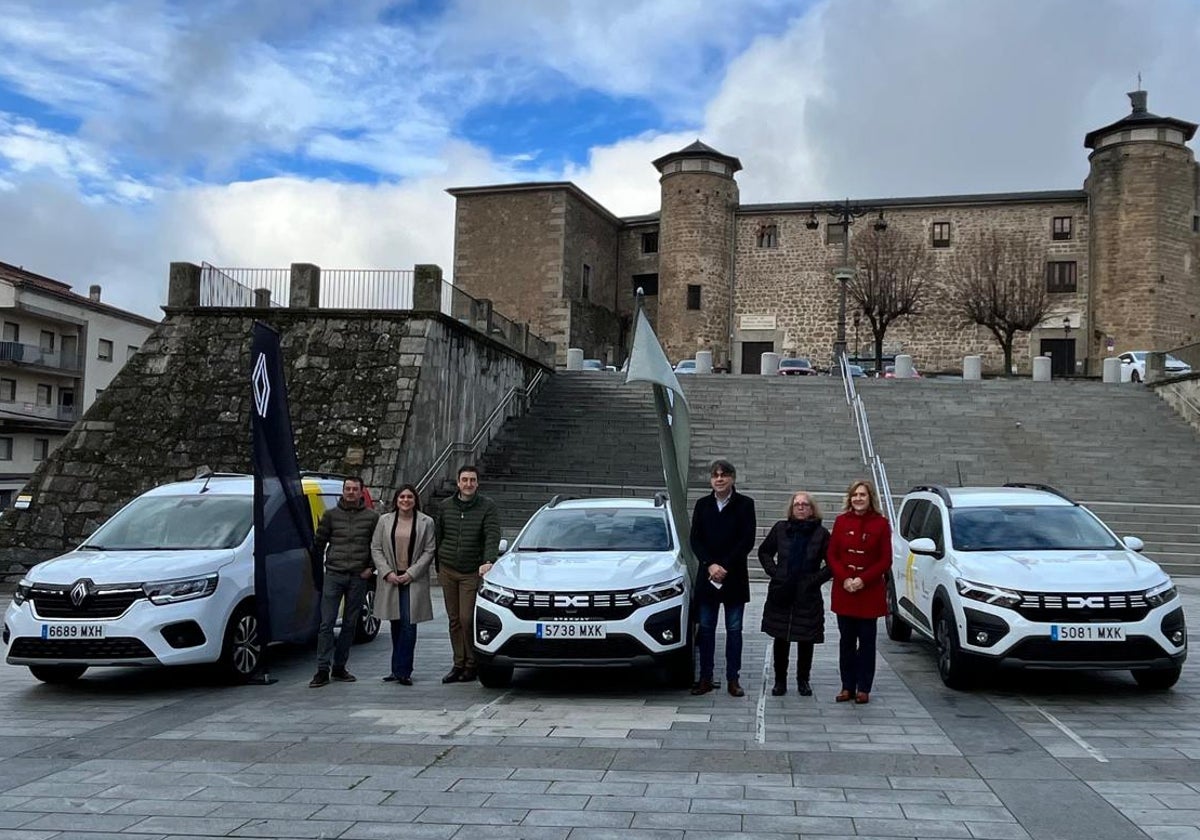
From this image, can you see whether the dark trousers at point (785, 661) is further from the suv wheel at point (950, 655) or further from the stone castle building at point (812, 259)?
the stone castle building at point (812, 259)

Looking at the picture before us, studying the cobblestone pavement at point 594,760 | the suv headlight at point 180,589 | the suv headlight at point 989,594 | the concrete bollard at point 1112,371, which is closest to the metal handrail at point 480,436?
the suv headlight at point 180,589

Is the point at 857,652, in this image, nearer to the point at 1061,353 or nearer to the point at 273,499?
the point at 273,499

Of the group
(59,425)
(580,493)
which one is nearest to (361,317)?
(580,493)

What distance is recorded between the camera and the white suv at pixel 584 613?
7551 mm

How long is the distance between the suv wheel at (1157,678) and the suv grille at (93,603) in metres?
7.76

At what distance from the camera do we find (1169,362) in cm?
2797

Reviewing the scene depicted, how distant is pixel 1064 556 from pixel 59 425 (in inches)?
2088

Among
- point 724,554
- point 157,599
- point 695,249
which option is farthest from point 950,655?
point 695,249

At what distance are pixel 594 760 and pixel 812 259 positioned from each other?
49.8m

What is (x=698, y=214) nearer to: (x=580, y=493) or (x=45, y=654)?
(x=580, y=493)

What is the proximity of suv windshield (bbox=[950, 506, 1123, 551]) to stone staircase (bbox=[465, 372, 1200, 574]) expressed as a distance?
31.4ft

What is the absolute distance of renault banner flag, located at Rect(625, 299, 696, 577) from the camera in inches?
340

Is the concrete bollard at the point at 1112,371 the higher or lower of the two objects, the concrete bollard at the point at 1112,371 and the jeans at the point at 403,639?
the higher

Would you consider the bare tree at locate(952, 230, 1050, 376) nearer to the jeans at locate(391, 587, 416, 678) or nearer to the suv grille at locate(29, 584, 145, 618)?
the jeans at locate(391, 587, 416, 678)
